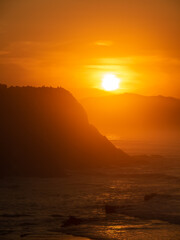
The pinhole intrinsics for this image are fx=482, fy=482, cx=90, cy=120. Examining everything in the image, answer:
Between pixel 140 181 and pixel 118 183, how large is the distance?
369cm

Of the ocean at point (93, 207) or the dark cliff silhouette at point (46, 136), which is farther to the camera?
the dark cliff silhouette at point (46, 136)

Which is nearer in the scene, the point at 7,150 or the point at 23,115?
the point at 7,150

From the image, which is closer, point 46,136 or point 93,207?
point 93,207

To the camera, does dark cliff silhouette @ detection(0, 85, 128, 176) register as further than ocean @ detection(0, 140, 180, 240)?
Yes

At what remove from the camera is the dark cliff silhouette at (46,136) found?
8162 centimetres

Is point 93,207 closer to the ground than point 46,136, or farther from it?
closer to the ground

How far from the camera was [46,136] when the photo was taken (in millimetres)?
87375

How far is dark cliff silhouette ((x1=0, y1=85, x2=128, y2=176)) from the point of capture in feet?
268

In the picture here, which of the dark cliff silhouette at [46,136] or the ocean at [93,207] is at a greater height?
the dark cliff silhouette at [46,136]

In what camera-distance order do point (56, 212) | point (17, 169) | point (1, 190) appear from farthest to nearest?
point (17, 169) → point (1, 190) → point (56, 212)

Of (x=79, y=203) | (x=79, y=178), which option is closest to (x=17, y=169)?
(x=79, y=178)

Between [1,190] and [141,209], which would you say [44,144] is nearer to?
[1,190]

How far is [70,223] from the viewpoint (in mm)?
43469

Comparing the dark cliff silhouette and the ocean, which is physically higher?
the dark cliff silhouette
